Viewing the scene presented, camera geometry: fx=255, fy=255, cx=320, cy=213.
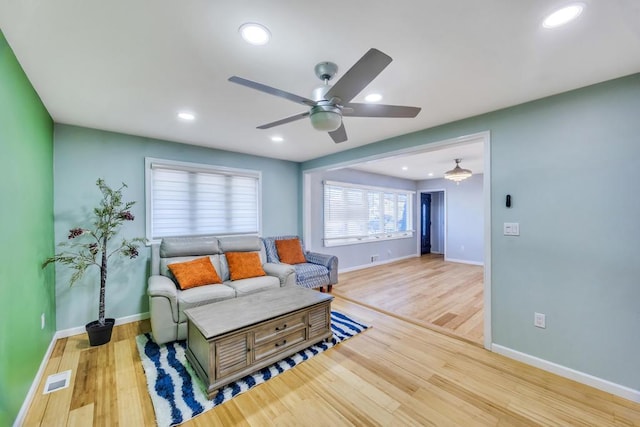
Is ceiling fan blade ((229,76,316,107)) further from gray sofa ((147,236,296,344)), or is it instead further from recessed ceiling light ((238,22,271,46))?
gray sofa ((147,236,296,344))

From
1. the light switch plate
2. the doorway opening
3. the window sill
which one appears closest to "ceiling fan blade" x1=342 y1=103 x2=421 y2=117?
the light switch plate

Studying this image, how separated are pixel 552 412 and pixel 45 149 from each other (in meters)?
4.81

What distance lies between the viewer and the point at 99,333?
8.68ft

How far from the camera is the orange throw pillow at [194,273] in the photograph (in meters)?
3.03

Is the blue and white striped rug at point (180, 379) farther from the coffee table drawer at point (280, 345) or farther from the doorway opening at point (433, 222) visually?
the doorway opening at point (433, 222)

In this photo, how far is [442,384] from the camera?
2037 mm

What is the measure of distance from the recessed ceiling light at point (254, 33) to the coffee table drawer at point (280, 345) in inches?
89.3

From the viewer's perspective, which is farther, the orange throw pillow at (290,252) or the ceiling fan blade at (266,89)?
the orange throw pillow at (290,252)

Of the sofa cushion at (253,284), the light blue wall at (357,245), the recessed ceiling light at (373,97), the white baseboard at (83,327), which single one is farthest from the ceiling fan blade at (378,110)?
the white baseboard at (83,327)

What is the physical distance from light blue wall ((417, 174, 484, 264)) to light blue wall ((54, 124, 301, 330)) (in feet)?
21.0

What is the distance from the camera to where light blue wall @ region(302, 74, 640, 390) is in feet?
6.35

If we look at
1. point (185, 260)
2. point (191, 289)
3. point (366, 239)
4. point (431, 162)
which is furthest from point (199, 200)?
point (431, 162)

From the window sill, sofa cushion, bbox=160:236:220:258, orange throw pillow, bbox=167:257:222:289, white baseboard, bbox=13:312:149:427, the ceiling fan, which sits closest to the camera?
the ceiling fan

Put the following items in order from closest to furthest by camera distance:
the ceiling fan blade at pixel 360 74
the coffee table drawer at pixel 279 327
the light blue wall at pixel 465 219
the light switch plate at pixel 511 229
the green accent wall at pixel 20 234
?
the ceiling fan blade at pixel 360 74 < the green accent wall at pixel 20 234 < the coffee table drawer at pixel 279 327 < the light switch plate at pixel 511 229 < the light blue wall at pixel 465 219
